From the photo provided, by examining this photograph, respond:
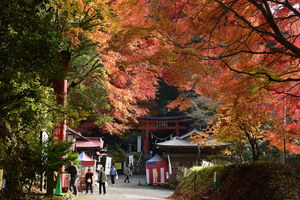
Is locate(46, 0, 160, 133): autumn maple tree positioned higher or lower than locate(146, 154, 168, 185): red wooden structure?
higher

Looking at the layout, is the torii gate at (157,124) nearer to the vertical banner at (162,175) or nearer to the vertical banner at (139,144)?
the vertical banner at (139,144)

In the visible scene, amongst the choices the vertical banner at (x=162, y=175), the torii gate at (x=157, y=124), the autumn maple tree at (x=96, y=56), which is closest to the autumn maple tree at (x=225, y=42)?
the autumn maple tree at (x=96, y=56)

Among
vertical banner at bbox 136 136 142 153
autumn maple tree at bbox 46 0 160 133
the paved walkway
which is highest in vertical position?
autumn maple tree at bbox 46 0 160 133

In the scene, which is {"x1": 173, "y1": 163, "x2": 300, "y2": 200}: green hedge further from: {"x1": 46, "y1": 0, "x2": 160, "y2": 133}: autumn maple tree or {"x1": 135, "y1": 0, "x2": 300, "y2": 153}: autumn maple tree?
{"x1": 46, "y1": 0, "x2": 160, "y2": 133}: autumn maple tree

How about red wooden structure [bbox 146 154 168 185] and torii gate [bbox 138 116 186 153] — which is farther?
torii gate [bbox 138 116 186 153]

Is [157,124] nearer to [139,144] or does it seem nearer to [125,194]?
[139,144]

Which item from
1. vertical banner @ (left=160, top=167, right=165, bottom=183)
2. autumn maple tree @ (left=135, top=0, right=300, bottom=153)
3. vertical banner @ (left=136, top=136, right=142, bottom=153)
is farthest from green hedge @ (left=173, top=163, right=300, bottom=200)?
vertical banner @ (left=136, top=136, right=142, bottom=153)

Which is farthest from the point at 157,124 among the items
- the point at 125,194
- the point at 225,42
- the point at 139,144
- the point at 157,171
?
the point at 225,42

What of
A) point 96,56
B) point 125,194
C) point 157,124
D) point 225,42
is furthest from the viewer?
point 157,124

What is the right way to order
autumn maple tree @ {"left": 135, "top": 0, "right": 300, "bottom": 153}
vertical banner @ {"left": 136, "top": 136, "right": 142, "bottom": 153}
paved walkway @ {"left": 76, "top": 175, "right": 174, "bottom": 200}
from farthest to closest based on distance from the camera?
vertical banner @ {"left": 136, "top": 136, "right": 142, "bottom": 153} < paved walkway @ {"left": 76, "top": 175, "right": 174, "bottom": 200} < autumn maple tree @ {"left": 135, "top": 0, "right": 300, "bottom": 153}

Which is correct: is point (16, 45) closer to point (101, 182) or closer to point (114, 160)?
point (101, 182)

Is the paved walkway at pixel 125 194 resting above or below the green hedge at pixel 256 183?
below

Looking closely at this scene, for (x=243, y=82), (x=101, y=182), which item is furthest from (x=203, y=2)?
(x=101, y=182)

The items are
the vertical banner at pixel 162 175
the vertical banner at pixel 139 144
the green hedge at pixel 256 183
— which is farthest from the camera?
the vertical banner at pixel 139 144
